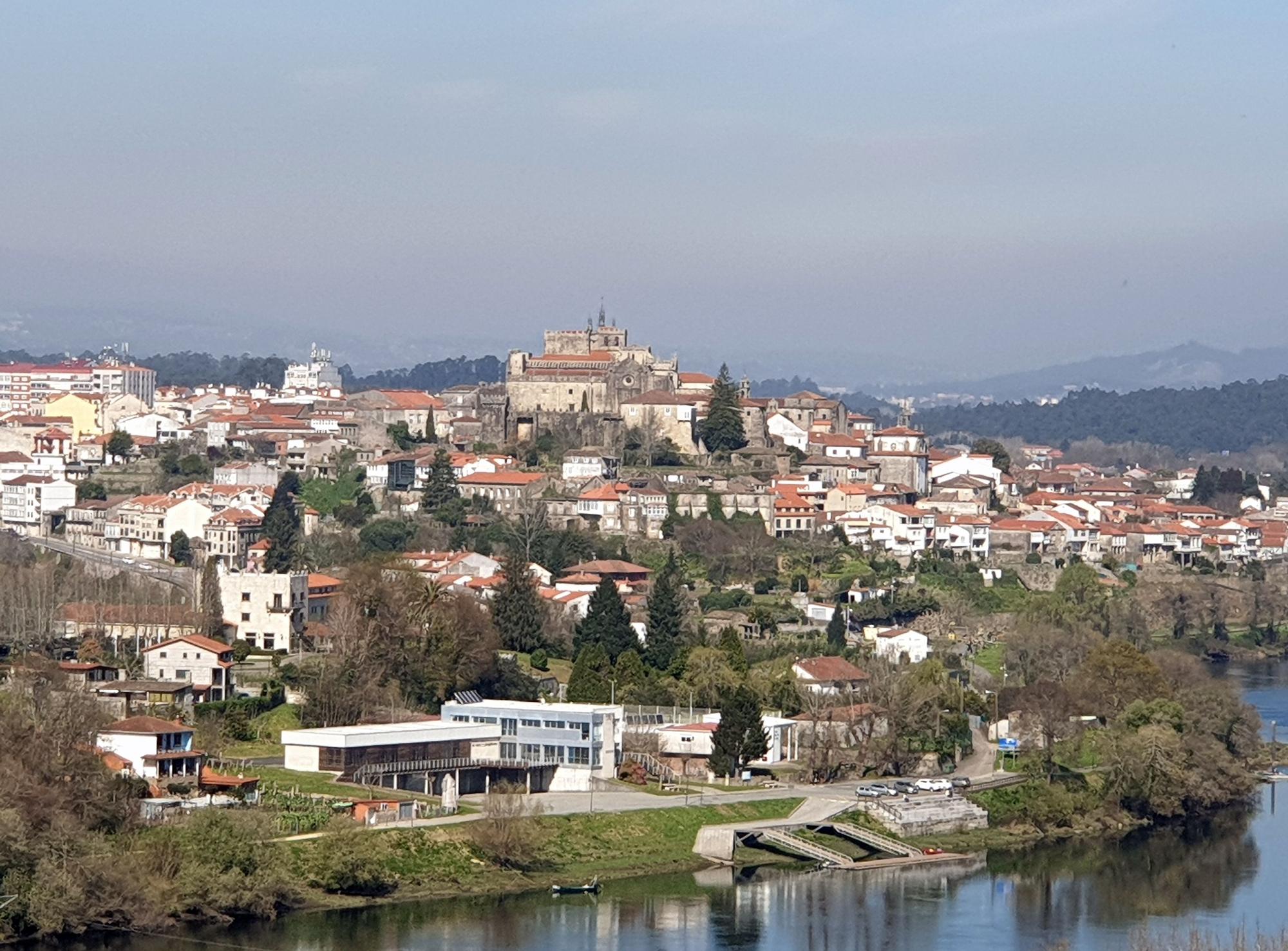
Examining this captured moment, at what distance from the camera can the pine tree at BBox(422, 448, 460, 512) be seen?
5678 cm

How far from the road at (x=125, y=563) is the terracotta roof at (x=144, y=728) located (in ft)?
47.7

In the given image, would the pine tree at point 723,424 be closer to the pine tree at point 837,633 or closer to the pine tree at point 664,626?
the pine tree at point 837,633

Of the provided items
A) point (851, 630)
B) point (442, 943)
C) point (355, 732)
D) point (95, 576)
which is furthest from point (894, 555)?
point (442, 943)

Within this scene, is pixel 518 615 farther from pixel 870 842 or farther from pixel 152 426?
pixel 152 426

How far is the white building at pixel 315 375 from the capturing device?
91.3 meters

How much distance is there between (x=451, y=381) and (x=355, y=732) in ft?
308

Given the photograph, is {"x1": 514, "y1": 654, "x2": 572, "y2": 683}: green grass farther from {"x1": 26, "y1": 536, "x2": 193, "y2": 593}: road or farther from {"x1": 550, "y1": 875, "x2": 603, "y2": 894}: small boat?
{"x1": 550, "y1": 875, "x2": 603, "y2": 894}: small boat

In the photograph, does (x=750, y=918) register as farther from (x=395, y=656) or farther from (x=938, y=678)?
(x=938, y=678)

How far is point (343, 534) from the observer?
54281 millimetres

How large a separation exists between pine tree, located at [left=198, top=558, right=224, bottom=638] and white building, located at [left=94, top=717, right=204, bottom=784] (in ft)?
29.6

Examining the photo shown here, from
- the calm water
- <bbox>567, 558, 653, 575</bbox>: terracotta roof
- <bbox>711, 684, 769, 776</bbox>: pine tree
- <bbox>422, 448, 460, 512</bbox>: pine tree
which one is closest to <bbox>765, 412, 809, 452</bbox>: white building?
<bbox>422, 448, 460, 512</bbox>: pine tree

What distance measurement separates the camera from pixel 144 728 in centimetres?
3197

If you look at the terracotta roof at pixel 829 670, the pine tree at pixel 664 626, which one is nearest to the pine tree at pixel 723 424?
the pine tree at pixel 664 626

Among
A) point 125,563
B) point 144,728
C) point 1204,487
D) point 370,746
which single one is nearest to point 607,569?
point 125,563
